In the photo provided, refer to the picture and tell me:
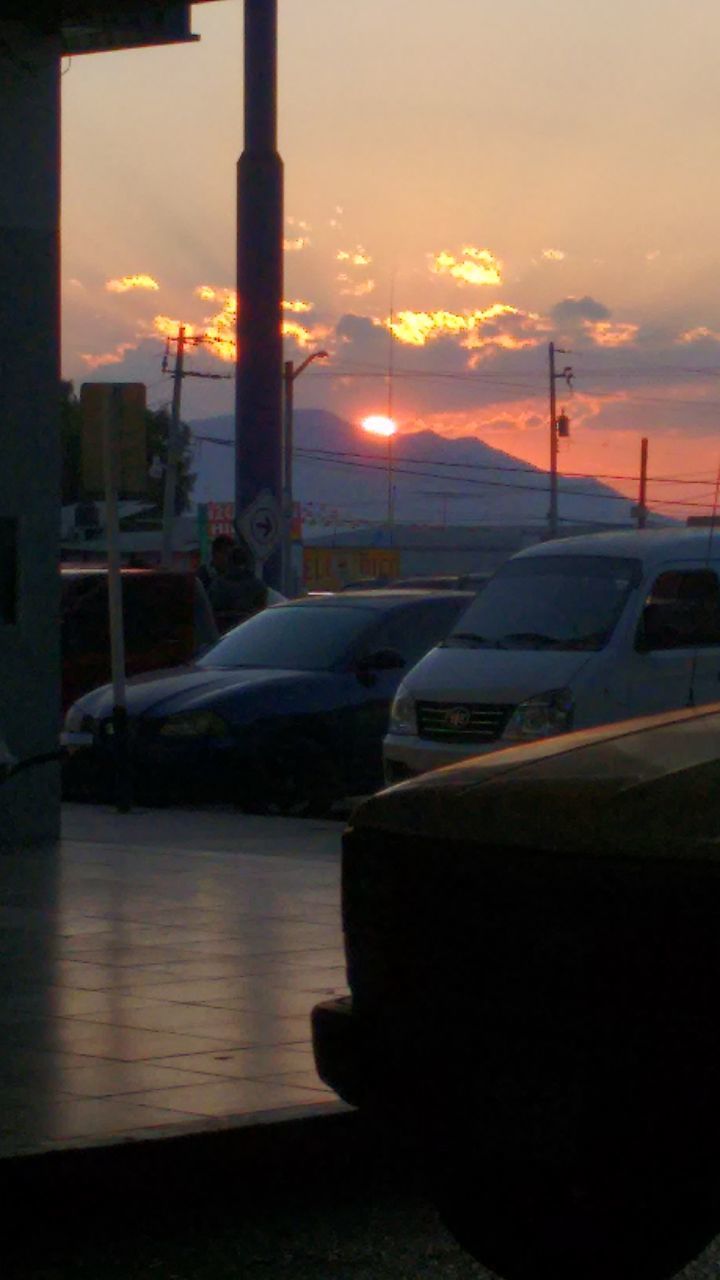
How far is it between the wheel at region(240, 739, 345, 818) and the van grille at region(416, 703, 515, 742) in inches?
73.8

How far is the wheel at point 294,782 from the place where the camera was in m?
16.3

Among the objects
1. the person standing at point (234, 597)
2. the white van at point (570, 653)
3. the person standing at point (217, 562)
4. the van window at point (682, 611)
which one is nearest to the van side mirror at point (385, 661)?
the white van at point (570, 653)

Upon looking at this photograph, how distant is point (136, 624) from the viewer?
20.4 metres

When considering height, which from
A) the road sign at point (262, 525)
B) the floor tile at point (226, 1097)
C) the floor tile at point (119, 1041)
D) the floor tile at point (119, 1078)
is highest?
the road sign at point (262, 525)

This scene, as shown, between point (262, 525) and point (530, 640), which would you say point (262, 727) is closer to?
point (530, 640)

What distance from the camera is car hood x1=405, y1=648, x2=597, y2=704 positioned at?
1414 centimetres

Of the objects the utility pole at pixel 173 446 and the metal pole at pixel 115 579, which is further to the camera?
the utility pole at pixel 173 446

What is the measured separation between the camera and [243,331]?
29156 millimetres

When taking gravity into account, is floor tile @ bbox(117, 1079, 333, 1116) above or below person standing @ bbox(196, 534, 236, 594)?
below

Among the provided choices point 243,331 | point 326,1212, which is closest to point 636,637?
point 326,1212

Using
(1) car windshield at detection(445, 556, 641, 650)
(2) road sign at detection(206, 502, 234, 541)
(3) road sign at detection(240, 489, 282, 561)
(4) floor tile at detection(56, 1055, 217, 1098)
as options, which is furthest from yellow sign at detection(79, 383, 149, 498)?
(2) road sign at detection(206, 502, 234, 541)

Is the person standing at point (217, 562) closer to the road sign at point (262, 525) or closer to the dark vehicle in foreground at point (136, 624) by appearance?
the dark vehicle in foreground at point (136, 624)

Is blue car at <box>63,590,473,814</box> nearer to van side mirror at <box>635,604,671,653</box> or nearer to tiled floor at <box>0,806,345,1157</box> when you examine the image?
tiled floor at <box>0,806,345,1157</box>

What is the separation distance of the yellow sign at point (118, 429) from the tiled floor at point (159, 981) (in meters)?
2.68
